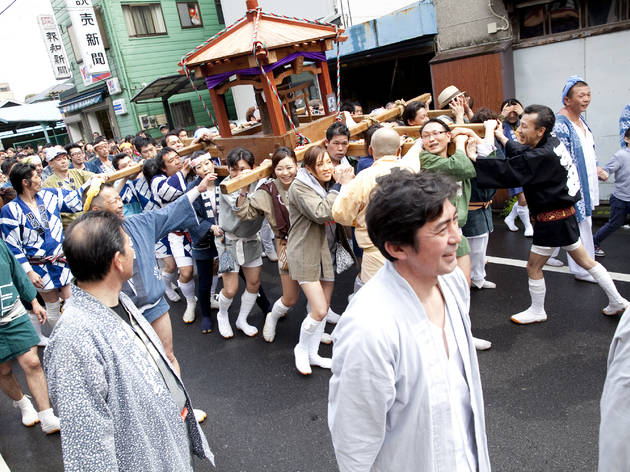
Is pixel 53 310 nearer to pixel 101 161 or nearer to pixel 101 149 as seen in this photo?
pixel 101 149

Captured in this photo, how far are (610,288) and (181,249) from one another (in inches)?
173

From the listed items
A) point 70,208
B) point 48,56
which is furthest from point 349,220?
point 48,56

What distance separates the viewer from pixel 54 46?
18281 millimetres

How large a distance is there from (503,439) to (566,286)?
2.40 metres

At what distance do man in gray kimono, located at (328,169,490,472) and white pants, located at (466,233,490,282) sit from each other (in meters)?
3.10

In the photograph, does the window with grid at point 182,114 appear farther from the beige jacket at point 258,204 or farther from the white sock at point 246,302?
the beige jacket at point 258,204

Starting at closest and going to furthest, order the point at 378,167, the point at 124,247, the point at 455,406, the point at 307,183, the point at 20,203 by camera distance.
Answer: the point at 455,406, the point at 124,247, the point at 378,167, the point at 307,183, the point at 20,203

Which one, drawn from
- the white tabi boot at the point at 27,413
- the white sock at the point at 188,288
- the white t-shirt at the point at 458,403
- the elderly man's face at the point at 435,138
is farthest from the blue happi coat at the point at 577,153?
the white tabi boot at the point at 27,413

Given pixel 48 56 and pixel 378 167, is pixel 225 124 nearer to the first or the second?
pixel 378 167

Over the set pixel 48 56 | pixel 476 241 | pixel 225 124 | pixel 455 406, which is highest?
pixel 48 56

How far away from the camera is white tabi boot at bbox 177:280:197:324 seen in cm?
547

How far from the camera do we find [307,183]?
3711 millimetres

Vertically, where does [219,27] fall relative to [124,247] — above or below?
above

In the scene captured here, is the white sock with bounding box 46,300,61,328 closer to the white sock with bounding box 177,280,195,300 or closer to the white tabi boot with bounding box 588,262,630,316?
the white sock with bounding box 177,280,195,300
